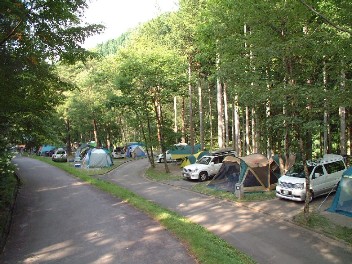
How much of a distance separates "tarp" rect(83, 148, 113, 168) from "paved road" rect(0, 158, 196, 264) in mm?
15073

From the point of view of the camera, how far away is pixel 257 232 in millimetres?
10344

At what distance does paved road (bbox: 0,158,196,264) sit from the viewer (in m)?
7.25

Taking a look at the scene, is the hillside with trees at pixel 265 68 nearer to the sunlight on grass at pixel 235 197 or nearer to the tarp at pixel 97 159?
the sunlight on grass at pixel 235 197

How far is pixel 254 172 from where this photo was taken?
15664 mm

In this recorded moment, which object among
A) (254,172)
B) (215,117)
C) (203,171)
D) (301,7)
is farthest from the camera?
(215,117)

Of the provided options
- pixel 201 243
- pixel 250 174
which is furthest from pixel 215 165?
pixel 201 243

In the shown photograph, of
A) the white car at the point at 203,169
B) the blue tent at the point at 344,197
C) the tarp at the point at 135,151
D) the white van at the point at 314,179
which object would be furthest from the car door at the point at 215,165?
the tarp at the point at 135,151

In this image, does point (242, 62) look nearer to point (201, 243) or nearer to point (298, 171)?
point (298, 171)

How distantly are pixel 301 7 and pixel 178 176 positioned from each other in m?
14.1

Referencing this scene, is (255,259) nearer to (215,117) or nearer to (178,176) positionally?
(178,176)

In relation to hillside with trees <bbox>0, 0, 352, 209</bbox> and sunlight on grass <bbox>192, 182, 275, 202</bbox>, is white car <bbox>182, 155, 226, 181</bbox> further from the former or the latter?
hillside with trees <bbox>0, 0, 352, 209</bbox>

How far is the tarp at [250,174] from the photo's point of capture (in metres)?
15.7

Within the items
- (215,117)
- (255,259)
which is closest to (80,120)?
(215,117)

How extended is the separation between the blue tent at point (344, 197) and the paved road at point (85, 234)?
647 cm
